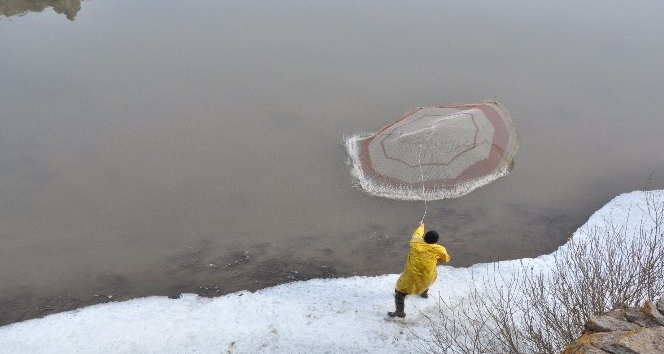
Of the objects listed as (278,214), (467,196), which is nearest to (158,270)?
(278,214)

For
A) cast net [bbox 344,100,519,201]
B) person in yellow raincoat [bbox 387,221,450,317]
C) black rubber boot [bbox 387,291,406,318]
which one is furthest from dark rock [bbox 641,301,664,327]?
cast net [bbox 344,100,519,201]

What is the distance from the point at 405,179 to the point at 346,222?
1.45m

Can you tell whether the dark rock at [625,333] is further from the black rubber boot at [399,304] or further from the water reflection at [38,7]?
the water reflection at [38,7]

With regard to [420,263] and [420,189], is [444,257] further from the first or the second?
[420,189]

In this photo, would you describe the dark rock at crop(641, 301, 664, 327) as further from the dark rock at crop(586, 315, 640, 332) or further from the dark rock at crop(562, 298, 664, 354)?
the dark rock at crop(586, 315, 640, 332)

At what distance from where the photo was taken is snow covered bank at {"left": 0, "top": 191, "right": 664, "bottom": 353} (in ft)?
27.5

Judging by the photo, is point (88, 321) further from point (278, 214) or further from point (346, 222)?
point (346, 222)

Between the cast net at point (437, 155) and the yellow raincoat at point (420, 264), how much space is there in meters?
2.76

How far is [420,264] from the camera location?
784 centimetres

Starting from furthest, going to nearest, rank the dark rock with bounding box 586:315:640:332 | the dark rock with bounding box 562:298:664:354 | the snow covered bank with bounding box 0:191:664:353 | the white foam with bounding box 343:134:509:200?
1. the white foam with bounding box 343:134:509:200
2. the snow covered bank with bounding box 0:191:664:353
3. the dark rock with bounding box 586:315:640:332
4. the dark rock with bounding box 562:298:664:354

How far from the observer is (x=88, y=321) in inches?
346

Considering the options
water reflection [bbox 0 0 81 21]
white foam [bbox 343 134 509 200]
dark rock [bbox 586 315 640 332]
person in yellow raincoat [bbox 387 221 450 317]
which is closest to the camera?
dark rock [bbox 586 315 640 332]

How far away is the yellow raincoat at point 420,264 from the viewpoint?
7.71m

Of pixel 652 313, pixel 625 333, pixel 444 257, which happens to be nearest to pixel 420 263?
pixel 444 257
